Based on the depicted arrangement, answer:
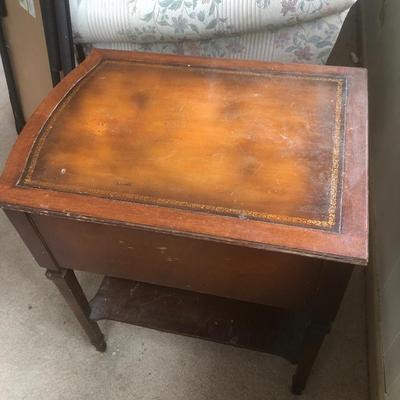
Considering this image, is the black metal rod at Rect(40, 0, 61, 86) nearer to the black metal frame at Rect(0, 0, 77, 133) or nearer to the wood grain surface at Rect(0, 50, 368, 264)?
the black metal frame at Rect(0, 0, 77, 133)

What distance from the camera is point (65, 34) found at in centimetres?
119

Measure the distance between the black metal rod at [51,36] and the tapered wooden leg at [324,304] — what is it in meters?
0.95

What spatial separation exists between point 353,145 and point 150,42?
2.22ft

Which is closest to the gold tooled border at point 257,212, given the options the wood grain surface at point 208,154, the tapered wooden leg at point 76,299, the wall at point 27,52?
the wood grain surface at point 208,154

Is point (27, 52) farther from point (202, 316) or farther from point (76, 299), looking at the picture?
point (202, 316)

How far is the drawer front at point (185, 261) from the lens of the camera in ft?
2.36

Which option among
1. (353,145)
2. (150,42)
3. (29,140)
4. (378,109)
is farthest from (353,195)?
(378,109)

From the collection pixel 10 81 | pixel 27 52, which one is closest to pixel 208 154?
pixel 27 52

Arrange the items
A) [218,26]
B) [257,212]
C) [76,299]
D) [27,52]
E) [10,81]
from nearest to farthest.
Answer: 1. [257,212]
2. [76,299]
3. [218,26]
4. [27,52]
5. [10,81]

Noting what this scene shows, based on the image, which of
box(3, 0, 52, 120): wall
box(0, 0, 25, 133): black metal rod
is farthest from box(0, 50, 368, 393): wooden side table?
box(0, 0, 25, 133): black metal rod

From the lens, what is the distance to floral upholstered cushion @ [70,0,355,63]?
1.07m

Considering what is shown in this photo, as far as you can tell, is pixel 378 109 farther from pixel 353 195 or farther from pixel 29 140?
pixel 29 140

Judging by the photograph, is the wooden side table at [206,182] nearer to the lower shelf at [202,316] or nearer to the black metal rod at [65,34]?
the lower shelf at [202,316]

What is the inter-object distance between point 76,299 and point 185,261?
13.5 inches
